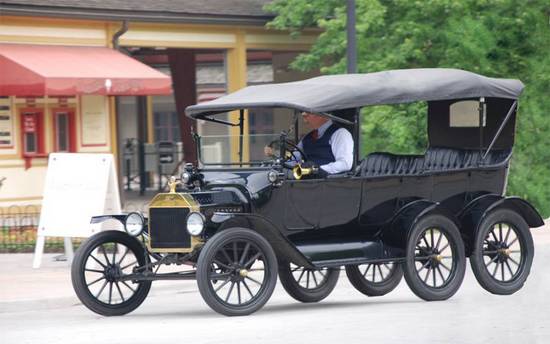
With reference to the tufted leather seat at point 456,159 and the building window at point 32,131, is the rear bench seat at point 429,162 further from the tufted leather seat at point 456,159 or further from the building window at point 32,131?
the building window at point 32,131

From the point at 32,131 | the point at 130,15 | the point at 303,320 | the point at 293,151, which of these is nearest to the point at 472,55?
the point at 130,15

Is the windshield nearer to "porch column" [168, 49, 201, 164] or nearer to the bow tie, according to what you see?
the bow tie

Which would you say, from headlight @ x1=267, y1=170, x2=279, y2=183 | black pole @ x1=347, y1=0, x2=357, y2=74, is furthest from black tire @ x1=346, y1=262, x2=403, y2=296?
black pole @ x1=347, y1=0, x2=357, y2=74

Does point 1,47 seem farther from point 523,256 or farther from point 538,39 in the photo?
point 523,256

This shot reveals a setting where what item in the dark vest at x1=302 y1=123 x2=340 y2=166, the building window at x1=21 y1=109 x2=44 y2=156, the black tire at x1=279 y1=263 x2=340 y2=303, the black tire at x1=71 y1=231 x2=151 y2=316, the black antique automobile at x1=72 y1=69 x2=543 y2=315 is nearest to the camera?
the black antique automobile at x1=72 y1=69 x2=543 y2=315

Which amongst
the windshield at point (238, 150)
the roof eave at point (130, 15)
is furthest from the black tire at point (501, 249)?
the roof eave at point (130, 15)

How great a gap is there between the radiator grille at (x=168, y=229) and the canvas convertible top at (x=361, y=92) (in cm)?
123

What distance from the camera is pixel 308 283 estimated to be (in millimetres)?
13312

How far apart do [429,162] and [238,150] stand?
1.95 m

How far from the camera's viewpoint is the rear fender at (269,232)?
1173 cm

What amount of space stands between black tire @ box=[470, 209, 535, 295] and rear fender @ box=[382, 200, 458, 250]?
52cm

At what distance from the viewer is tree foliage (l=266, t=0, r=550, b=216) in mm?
24578

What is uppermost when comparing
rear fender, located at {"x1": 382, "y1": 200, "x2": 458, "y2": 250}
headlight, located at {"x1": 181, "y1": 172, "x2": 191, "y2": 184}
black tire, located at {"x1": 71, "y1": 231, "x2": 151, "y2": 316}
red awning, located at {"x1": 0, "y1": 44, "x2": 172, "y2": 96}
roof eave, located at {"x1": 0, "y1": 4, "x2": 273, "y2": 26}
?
roof eave, located at {"x1": 0, "y1": 4, "x2": 273, "y2": 26}

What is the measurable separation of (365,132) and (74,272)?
1330 cm
